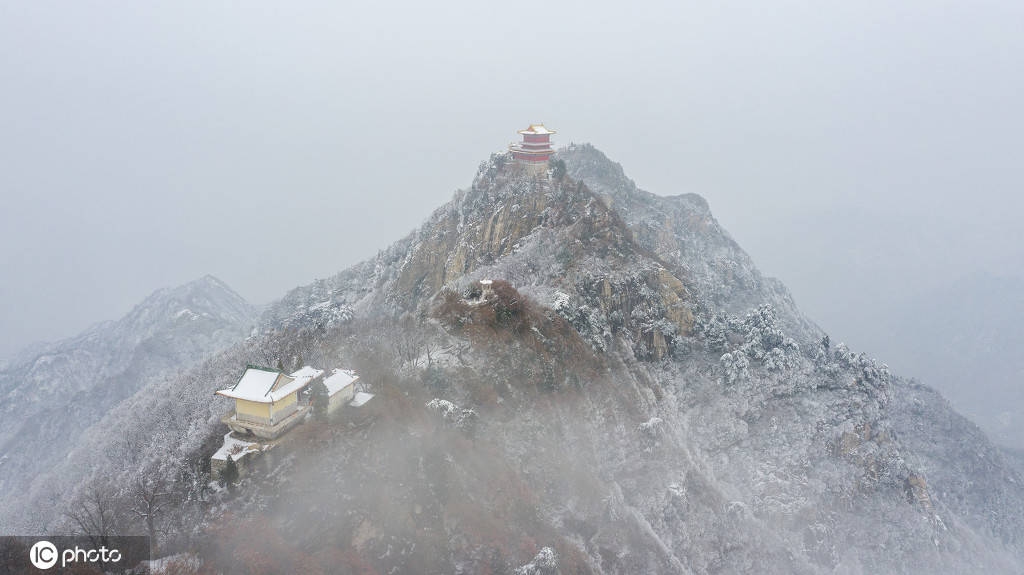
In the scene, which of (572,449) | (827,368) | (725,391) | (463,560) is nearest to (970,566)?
(827,368)

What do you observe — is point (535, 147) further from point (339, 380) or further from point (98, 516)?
point (98, 516)


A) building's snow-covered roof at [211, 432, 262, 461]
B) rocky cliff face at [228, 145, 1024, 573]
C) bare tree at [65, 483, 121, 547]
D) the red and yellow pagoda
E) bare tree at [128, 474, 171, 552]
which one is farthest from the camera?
the red and yellow pagoda

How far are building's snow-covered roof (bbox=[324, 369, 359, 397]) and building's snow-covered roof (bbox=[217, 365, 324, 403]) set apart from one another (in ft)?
6.66

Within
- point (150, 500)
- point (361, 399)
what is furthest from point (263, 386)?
point (150, 500)

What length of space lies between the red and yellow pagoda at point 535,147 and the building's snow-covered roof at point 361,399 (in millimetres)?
56186

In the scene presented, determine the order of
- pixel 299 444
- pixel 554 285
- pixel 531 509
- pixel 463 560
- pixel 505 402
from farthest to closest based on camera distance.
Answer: pixel 554 285 < pixel 505 402 < pixel 531 509 < pixel 299 444 < pixel 463 560

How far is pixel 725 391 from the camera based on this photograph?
6269cm

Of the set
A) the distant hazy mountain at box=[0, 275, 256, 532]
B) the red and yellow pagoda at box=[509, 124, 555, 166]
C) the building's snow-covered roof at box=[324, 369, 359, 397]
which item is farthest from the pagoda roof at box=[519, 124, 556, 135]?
the distant hazy mountain at box=[0, 275, 256, 532]

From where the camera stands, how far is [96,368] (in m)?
138

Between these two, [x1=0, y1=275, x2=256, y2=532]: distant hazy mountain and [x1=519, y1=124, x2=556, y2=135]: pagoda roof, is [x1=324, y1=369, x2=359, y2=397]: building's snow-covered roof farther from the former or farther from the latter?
[x1=0, y1=275, x2=256, y2=532]: distant hazy mountain

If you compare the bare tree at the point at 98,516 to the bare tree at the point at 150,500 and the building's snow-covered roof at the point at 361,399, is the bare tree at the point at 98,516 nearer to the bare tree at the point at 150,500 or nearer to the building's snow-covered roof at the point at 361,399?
the bare tree at the point at 150,500

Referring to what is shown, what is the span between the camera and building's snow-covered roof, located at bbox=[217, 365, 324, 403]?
117 ft

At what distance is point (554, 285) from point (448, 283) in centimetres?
2061

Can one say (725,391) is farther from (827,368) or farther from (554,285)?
(554,285)
